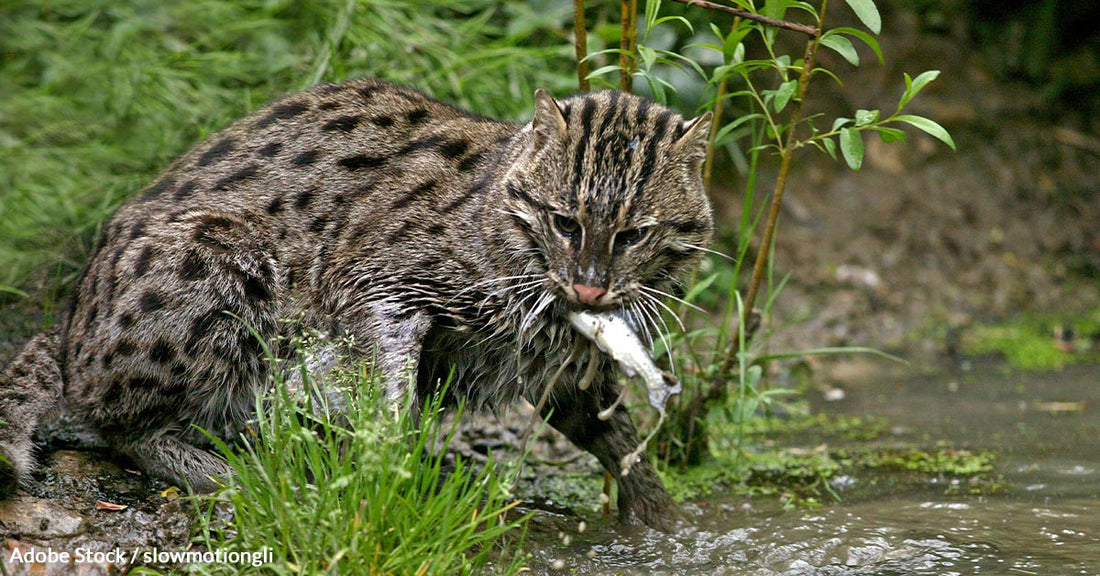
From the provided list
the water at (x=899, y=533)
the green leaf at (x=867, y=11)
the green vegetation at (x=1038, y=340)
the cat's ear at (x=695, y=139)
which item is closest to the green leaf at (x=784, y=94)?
the cat's ear at (x=695, y=139)

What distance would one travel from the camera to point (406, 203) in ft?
16.8

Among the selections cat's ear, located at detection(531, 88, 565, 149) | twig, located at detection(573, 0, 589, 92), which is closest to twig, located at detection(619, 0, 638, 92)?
twig, located at detection(573, 0, 589, 92)

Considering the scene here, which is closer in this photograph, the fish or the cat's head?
the fish

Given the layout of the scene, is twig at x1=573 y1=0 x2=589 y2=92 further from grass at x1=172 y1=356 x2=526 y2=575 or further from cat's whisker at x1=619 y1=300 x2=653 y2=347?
grass at x1=172 y1=356 x2=526 y2=575

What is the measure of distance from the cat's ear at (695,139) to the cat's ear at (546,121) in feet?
1.59

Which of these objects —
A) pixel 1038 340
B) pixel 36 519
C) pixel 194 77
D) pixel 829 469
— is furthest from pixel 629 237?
pixel 1038 340

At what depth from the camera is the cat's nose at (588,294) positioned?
14.1ft

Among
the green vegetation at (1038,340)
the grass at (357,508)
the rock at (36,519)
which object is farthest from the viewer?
the green vegetation at (1038,340)

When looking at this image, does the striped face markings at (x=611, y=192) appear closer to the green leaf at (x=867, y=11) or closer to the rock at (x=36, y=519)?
the green leaf at (x=867, y=11)

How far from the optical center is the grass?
375 centimetres

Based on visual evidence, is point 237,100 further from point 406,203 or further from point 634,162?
point 634,162

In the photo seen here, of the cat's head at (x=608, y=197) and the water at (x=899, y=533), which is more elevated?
the cat's head at (x=608, y=197)

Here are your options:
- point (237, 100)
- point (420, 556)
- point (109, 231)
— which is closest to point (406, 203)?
point (109, 231)

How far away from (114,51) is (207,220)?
159 inches
